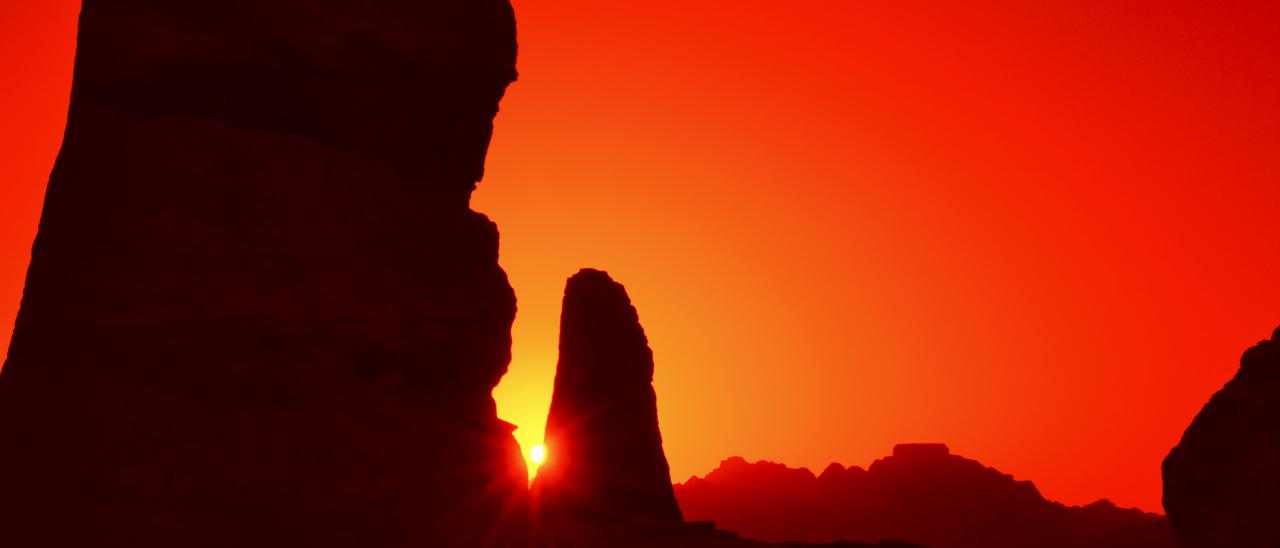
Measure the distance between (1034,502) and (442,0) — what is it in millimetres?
70204

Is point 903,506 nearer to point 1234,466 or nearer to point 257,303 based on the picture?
point 1234,466

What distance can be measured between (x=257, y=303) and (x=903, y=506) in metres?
71.9

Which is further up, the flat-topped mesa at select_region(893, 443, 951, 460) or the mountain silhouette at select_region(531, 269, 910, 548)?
the flat-topped mesa at select_region(893, 443, 951, 460)

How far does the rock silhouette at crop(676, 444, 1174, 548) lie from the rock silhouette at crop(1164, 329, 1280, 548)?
3599 cm

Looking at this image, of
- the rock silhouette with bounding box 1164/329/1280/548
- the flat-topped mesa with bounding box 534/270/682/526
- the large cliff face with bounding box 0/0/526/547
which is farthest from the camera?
the flat-topped mesa with bounding box 534/270/682/526

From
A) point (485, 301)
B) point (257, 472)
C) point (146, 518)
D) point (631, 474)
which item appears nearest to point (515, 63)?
point (485, 301)

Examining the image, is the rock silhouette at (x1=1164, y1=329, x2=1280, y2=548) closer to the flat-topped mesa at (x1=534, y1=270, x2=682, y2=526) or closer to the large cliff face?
the flat-topped mesa at (x1=534, y1=270, x2=682, y2=526)

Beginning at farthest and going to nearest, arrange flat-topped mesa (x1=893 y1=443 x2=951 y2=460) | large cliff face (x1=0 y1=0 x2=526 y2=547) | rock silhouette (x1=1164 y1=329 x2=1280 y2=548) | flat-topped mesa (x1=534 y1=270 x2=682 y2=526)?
1. flat-topped mesa (x1=893 y1=443 x2=951 y2=460)
2. flat-topped mesa (x1=534 y1=270 x2=682 y2=526)
3. rock silhouette (x1=1164 y1=329 x2=1280 y2=548)
4. large cliff face (x1=0 y1=0 x2=526 y2=547)

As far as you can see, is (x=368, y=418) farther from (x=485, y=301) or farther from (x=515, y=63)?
(x=515, y=63)

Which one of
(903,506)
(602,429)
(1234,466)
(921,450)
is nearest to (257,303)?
(602,429)

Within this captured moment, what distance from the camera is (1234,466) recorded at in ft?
82.6

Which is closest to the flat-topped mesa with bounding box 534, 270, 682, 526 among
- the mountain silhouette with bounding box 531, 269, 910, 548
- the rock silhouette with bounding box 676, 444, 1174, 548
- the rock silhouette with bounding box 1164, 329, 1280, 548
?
the mountain silhouette with bounding box 531, 269, 910, 548

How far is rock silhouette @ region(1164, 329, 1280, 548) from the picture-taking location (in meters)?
24.2

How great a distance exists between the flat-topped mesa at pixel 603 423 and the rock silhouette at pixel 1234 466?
14709mm
